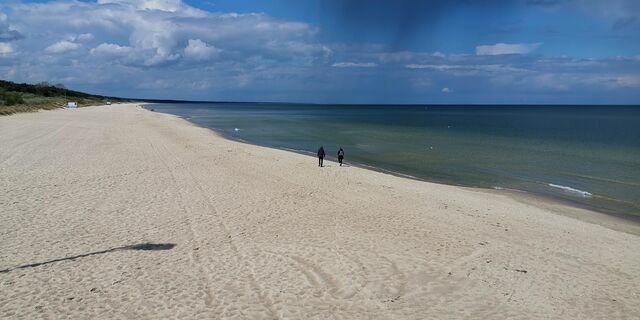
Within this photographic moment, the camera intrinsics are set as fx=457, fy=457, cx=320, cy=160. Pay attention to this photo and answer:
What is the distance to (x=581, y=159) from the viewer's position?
121 feet

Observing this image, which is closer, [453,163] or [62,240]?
[62,240]

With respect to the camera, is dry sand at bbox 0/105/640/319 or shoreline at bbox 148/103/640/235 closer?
dry sand at bbox 0/105/640/319

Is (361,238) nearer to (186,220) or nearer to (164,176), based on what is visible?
(186,220)

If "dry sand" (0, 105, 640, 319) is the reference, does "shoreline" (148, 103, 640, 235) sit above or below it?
below

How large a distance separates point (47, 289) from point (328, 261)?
18.1 ft

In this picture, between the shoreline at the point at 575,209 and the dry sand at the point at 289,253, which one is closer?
the dry sand at the point at 289,253

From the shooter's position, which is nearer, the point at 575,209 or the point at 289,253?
the point at 289,253

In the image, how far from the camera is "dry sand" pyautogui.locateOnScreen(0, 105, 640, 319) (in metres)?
Result: 8.20

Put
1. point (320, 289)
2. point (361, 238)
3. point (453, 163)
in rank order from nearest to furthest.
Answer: point (320, 289), point (361, 238), point (453, 163)

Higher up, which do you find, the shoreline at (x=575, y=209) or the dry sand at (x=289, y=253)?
the dry sand at (x=289, y=253)

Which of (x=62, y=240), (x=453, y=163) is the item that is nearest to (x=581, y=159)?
(x=453, y=163)

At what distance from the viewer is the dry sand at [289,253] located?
8.20 m

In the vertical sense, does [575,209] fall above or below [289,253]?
below

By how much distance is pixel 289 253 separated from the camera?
10.7 meters
